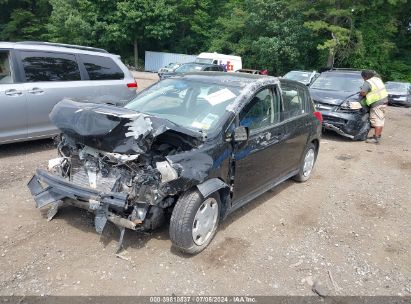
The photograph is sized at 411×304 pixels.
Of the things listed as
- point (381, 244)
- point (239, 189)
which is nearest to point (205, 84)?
point (239, 189)

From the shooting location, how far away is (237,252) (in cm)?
387

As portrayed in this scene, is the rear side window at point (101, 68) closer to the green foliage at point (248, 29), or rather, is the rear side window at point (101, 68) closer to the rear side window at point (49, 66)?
the rear side window at point (49, 66)

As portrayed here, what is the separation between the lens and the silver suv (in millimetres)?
5852

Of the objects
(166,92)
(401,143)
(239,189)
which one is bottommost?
(401,143)

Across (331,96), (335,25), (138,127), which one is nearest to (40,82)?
(138,127)

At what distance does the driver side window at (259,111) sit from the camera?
421 cm

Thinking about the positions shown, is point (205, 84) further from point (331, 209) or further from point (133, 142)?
point (331, 209)

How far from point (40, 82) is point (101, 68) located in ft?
4.36

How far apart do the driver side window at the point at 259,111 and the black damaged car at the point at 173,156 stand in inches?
0.5

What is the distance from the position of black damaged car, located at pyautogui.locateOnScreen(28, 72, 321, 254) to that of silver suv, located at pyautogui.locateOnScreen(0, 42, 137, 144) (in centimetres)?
168

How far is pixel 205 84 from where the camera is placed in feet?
14.9

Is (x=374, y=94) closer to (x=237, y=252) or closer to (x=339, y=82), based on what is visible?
(x=339, y=82)

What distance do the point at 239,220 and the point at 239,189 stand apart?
57cm

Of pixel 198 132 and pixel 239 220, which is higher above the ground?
pixel 198 132
